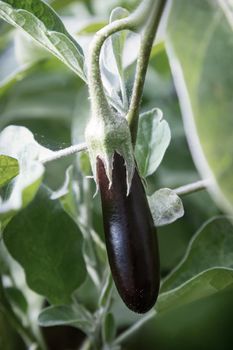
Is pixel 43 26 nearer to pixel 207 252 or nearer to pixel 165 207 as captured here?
pixel 165 207

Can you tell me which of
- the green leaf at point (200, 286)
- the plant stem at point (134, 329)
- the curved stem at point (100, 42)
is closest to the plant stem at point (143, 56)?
the curved stem at point (100, 42)

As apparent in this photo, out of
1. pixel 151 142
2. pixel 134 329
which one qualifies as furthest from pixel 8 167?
pixel 134 329

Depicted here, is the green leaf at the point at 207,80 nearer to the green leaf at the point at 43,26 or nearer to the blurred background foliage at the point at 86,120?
the green leaf at the point at 43,26

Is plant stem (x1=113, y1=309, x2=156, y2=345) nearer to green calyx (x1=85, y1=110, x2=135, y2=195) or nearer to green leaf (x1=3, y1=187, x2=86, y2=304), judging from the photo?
green leaf (x1=3, y1=187, x2=86, y2=304)

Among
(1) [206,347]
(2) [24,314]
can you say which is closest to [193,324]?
(1) [206,347]

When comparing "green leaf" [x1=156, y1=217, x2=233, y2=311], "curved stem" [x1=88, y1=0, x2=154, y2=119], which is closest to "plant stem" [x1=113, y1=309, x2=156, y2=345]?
"green leaf" [x1=156, y1=217, x2=233, y2=311]
